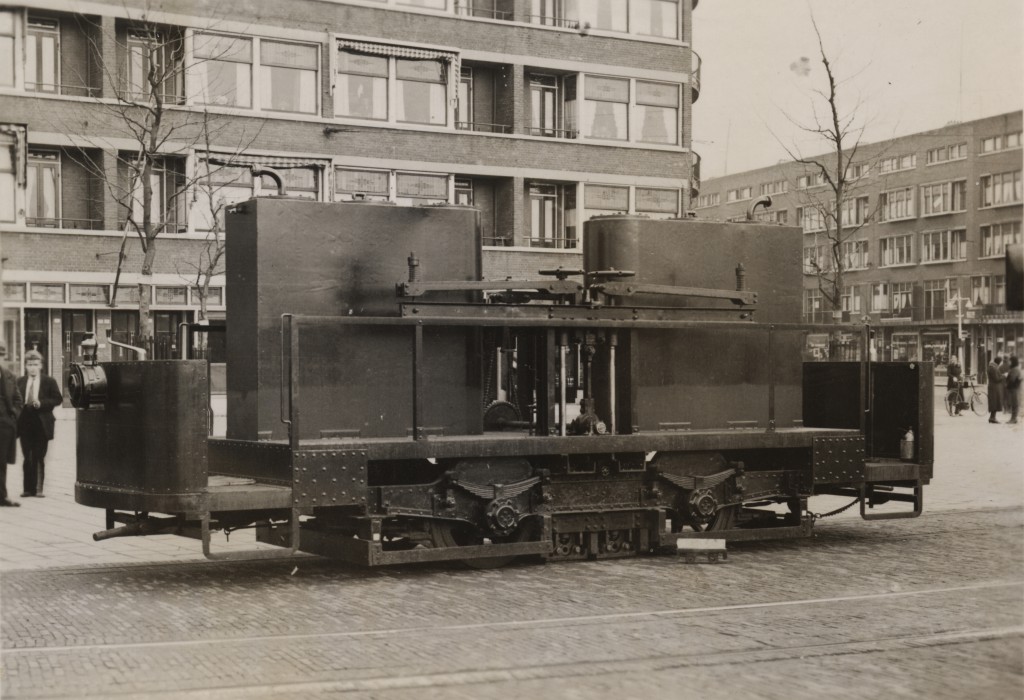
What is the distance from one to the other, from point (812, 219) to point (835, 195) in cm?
54

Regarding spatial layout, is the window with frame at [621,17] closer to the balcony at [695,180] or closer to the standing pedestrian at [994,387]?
the balcony at [695,180]

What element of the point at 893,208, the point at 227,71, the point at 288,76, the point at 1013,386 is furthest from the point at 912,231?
the point at 227,71

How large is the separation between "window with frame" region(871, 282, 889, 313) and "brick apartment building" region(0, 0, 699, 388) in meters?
4.00

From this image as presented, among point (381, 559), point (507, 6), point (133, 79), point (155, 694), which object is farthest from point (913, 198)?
point (155, 694)

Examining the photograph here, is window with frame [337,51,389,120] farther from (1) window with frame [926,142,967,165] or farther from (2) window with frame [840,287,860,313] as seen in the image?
(2) window with frame [840,287,860,313]

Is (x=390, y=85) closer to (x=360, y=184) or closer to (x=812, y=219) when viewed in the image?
(x=360, y=184)

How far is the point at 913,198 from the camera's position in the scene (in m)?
19.7

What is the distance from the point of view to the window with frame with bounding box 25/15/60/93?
15820 millimetres

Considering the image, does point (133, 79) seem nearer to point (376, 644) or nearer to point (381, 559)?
point (381, 559)

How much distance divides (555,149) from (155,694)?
16.7 metres

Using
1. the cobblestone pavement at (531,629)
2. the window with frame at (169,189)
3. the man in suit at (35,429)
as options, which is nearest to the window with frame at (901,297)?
the cobblestone pavement at (531,629)

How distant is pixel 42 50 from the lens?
16.8 meters

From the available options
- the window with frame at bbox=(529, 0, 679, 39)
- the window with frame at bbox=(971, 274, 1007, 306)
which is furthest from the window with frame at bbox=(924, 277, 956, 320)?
the window with frame at bbox=(529, 0, 679, 39)

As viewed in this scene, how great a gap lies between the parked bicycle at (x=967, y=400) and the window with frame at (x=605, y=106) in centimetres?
1210
